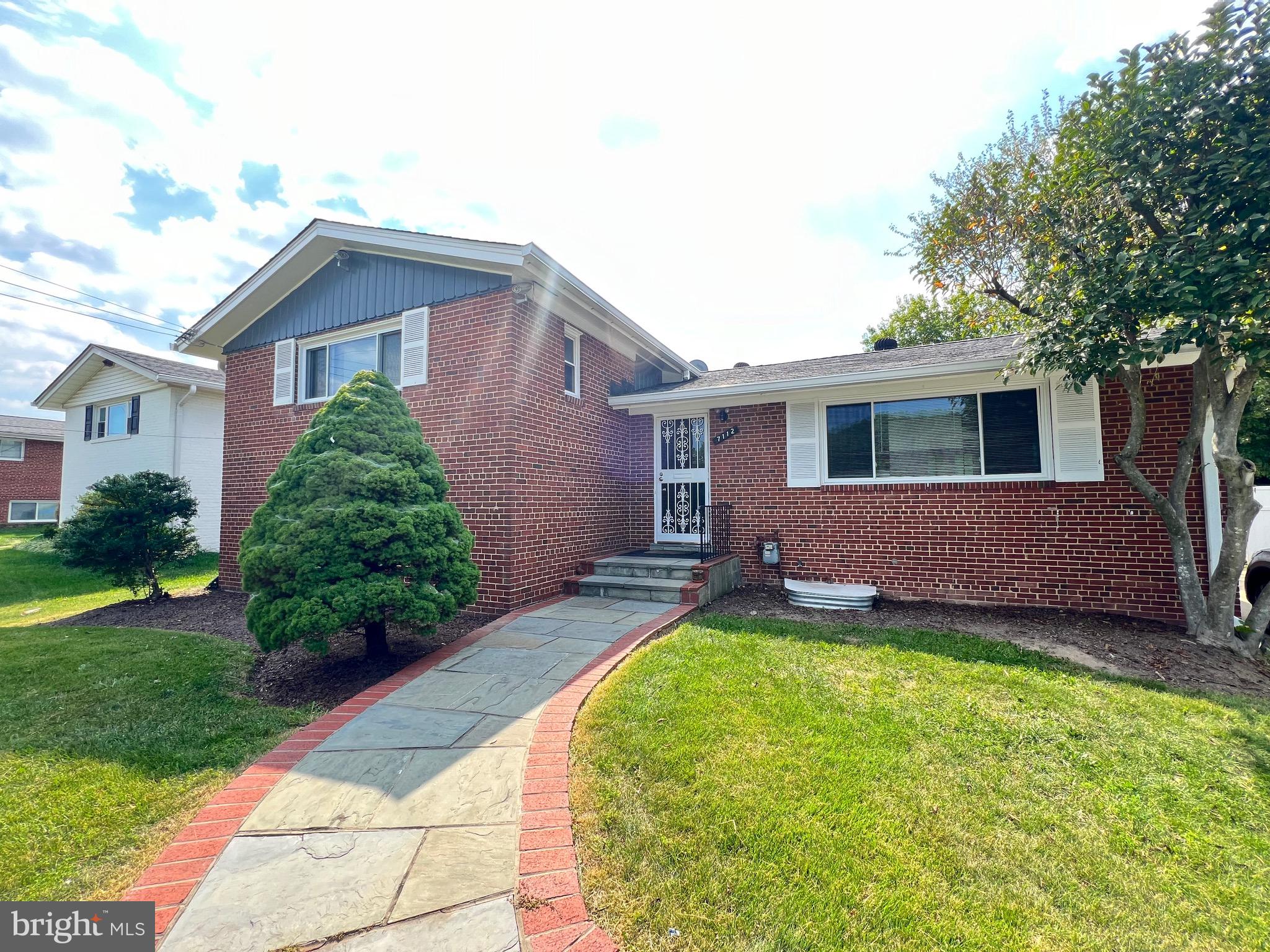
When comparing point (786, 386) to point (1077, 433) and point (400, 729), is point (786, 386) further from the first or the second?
point (400, 729)

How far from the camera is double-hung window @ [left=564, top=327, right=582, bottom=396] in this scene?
779 centimetres

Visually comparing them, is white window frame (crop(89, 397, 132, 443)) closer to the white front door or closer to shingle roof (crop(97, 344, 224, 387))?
shingle roof (crop(97, 344, 224, 387))

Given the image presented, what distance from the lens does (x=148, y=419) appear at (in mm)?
13664

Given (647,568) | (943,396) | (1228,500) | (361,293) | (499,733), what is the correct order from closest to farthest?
(499,733)
(1228,500)
(943,396)
(647,568)
(361,293)

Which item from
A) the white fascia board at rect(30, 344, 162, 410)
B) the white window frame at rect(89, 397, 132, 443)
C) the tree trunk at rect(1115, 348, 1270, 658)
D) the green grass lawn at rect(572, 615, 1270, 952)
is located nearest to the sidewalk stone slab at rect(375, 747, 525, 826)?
the green grass lawn at rect(572, 615, 1270, 952)

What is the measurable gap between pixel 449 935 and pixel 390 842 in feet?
2.12

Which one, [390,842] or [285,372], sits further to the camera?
[285,372]

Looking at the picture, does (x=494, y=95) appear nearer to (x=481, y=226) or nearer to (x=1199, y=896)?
(x=481, y=226)

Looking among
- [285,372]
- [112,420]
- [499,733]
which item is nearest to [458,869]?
[499,733]

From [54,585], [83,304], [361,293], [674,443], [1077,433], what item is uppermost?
[83,304]

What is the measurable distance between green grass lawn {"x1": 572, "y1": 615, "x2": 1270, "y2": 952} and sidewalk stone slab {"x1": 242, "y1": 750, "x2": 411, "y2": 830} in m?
0.98

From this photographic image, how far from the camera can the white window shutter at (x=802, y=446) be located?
299 inches

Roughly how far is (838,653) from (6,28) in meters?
11.2

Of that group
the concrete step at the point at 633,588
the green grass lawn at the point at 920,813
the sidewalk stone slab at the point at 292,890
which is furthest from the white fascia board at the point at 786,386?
the sidewalk stone slab at the point at 292,890
